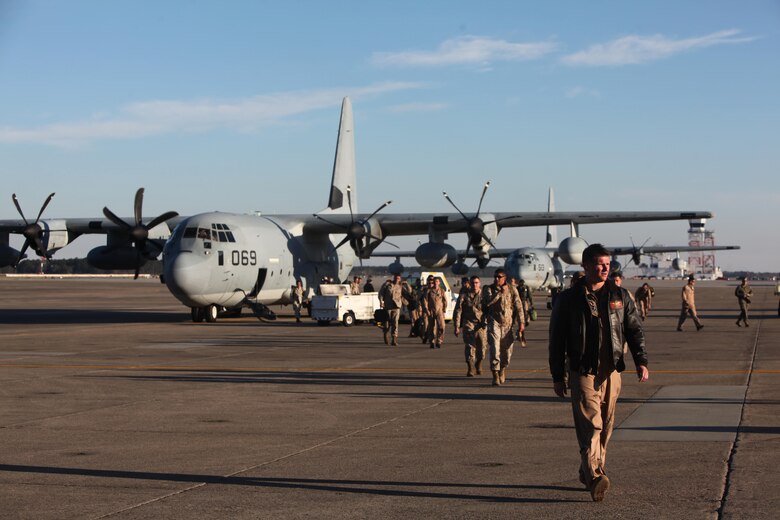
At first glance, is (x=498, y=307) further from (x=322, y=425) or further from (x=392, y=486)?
(x=392, y=486)

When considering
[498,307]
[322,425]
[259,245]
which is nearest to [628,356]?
[498,307]

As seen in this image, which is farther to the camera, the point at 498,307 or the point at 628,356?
the point at 628,356

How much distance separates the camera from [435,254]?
126 feet

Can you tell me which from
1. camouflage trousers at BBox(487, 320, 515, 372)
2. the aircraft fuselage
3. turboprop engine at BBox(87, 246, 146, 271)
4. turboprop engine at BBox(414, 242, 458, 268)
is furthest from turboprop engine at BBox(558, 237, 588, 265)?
camouflage trousers at BBox(487, 320, 515, 372)

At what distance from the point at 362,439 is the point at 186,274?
22.3 m

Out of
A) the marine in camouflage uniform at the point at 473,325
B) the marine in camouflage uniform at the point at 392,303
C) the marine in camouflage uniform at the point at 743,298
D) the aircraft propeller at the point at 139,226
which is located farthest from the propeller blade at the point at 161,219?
the marine in camouflage uniform at the point at 473,325

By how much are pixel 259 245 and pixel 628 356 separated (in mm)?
17679

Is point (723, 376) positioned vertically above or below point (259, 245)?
below

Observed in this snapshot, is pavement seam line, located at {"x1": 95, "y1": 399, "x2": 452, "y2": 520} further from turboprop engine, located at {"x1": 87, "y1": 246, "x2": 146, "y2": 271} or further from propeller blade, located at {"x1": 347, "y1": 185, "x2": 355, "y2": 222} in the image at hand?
turboprop engine, located at {"x1": 87, "y1": 246, "x2": 146, "y2": 271}

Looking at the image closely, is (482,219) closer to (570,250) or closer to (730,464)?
(570,250)

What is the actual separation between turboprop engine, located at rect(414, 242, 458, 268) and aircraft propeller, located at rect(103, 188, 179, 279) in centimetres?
977

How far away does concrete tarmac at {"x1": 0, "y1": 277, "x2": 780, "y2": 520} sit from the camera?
24.7 ft

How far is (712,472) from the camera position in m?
8.52

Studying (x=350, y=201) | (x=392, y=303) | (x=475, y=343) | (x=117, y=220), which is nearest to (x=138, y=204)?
(x=117, y=220)
